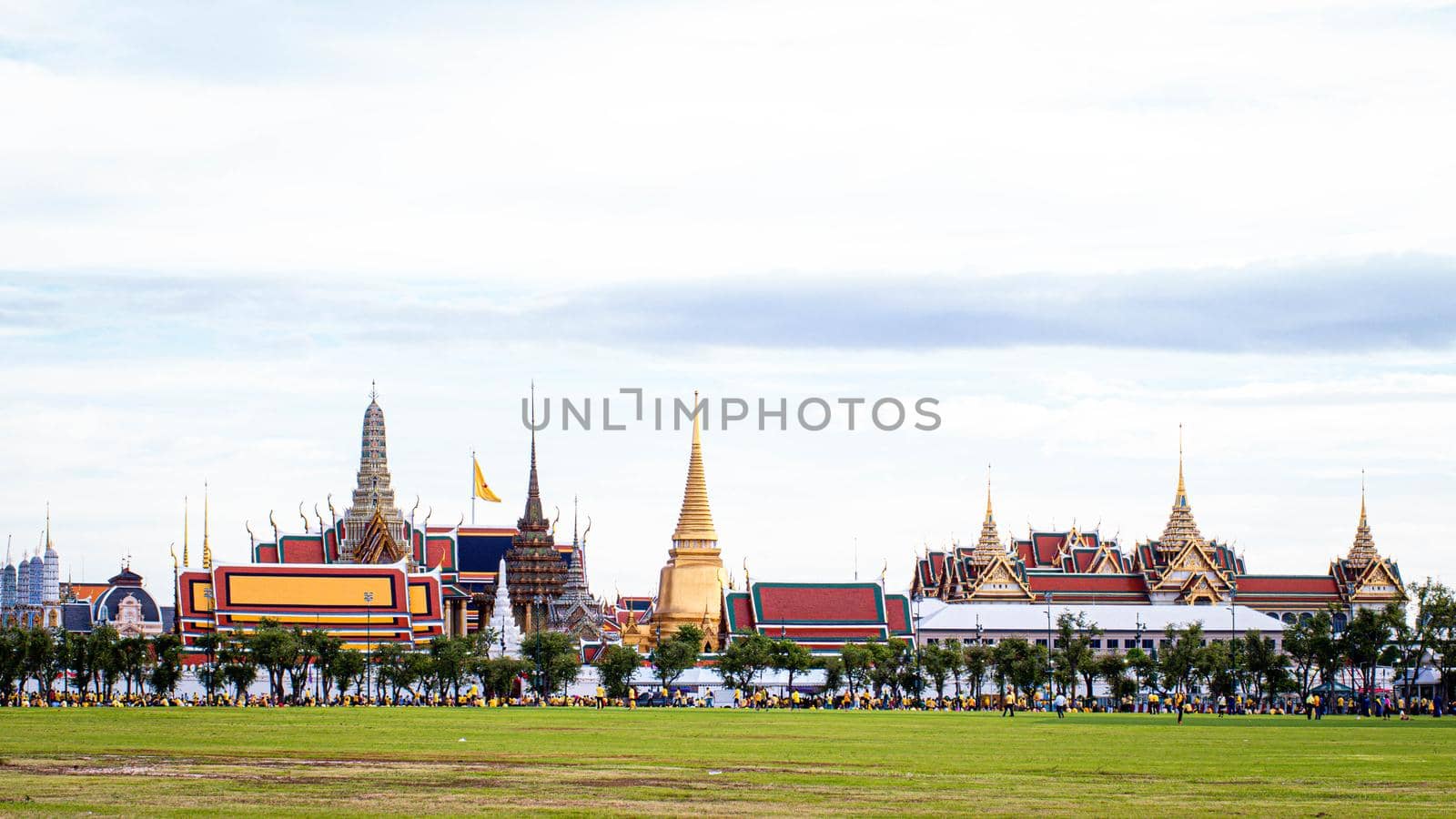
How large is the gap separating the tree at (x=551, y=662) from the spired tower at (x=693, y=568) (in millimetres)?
34222

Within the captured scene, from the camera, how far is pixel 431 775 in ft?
123

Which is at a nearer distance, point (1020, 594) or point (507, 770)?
point (507, 770)

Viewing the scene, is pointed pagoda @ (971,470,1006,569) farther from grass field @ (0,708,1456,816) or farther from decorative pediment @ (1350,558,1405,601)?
grass field @ (0,708,1456,816)

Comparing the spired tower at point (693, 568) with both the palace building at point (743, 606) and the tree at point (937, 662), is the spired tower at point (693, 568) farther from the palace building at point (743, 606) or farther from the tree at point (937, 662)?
the tree at point (937, 662)

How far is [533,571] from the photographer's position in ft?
519

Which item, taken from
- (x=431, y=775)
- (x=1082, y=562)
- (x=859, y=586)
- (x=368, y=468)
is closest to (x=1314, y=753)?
(x=431, y=775)

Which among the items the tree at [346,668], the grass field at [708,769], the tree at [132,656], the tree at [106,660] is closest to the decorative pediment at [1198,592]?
the tree at [346,668]

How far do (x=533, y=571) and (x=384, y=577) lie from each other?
28.6 meters

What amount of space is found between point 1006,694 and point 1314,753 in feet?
204

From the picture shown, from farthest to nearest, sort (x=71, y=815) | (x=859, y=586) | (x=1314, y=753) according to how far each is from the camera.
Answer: (x=859, y=586) < (x=1314, y=753) < (x=71, y=815)

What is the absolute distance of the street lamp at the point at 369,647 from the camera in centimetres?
11007

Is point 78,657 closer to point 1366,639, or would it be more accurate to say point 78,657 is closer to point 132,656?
point 132,656

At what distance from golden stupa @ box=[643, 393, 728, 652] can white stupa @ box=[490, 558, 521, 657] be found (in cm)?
984

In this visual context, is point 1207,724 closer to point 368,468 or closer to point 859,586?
point 859,586
